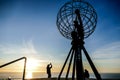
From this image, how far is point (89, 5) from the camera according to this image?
525 inches

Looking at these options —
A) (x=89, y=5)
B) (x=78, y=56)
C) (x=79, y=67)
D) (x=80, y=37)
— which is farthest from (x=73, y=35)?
(x=89, y=5)

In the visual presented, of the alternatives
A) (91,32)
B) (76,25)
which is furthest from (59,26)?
(91,32)

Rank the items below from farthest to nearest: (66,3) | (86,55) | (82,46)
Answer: (66,3) < (82,46) < (86,55)

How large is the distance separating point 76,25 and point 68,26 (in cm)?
161

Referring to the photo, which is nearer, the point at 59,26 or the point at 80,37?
the point at 80,37

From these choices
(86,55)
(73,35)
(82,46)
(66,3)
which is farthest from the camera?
(66,3)

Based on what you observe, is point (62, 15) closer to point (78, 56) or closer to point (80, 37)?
point (80, 37)

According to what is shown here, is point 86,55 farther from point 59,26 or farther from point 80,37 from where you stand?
point 59,26

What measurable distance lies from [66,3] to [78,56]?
4.92 meters

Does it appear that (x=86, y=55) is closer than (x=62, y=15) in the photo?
Yes

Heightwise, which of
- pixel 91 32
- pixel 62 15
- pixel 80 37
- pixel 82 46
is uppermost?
pixel 62 15

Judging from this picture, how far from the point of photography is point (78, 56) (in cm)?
1132

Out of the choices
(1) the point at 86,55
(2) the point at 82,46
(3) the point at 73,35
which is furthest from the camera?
(3) the point at 73,35

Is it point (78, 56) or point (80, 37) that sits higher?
point (80, 37)
